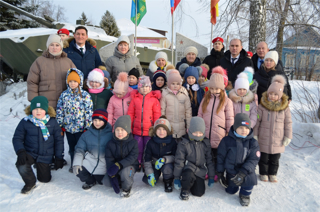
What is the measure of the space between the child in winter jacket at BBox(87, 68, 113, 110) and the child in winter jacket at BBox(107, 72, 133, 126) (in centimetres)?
17

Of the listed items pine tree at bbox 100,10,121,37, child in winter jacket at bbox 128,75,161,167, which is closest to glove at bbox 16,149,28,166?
child in winter jacket at bbox 128,75,161,167

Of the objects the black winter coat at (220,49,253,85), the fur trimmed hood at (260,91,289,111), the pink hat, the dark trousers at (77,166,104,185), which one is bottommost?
the dark trousers at (77,166,104,185)

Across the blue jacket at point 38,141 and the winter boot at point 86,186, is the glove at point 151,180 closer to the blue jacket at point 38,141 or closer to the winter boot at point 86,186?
the winter boot at point 86,186

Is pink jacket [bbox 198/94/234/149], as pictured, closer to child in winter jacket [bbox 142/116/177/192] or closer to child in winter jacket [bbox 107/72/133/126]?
child in winter jacket [bbox 142/116/177/192]

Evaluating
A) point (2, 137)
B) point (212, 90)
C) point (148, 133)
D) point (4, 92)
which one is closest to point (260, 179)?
point (212, 90)

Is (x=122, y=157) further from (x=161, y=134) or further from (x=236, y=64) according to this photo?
(x=236, y=64)

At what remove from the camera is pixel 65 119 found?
343cm

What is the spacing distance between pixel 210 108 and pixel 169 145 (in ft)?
2.73

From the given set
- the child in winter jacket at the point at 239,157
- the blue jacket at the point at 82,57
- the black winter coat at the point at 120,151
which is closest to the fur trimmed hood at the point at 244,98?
the child in winter jacket at the point at 239,157

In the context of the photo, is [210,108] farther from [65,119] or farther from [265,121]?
[65,119]

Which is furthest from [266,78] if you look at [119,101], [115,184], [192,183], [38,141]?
[38,141]

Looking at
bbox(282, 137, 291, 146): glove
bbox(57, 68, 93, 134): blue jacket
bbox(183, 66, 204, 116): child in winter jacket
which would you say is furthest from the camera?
bbox(183, 66, 204, 116): child in winter jacket

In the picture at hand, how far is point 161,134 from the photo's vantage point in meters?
3.07

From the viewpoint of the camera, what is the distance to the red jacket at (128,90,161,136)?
11.4 ft
